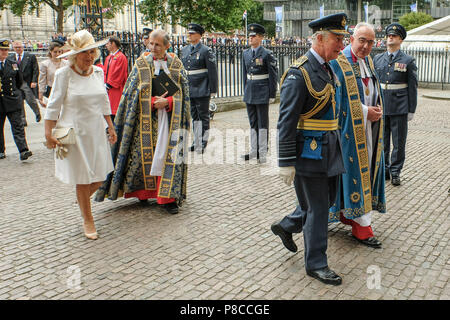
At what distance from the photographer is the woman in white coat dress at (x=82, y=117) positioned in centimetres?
458

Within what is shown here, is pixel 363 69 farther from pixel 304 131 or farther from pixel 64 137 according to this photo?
pixel 64 137

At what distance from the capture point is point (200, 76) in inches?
355

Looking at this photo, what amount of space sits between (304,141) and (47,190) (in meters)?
4.28

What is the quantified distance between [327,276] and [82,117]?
8.84 feet

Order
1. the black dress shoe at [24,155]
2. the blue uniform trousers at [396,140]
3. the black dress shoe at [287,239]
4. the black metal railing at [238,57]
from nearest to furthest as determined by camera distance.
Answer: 1. the black dress shoe at [287,239]
2. the blue uniform trousers at [396,140]
3. the black dress shoe at [24,155]
4. the black metal railing at [238,57]

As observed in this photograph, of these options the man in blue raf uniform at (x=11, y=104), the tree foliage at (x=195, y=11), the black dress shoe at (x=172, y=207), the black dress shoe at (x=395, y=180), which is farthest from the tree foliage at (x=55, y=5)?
the black dress shoe at (x=172, y=207)

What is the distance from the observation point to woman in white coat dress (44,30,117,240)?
4.58 metres

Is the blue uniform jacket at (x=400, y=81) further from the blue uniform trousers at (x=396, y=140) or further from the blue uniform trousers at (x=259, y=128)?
the blue uniform trousers at (x=259, y=128)

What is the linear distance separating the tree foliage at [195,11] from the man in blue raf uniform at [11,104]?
25.5 meters

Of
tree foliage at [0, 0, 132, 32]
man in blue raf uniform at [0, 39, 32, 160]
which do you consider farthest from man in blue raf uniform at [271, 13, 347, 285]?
tree foliage at [0, 0, 132, 32]

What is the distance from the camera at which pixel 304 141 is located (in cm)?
373

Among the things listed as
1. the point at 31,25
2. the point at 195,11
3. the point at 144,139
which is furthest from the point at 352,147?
the point at 31,25

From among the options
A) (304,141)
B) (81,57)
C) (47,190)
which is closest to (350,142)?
(304,141)
